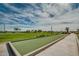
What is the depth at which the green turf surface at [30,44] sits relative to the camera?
1812 mm

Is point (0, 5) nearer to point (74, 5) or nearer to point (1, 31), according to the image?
point (1, 31)

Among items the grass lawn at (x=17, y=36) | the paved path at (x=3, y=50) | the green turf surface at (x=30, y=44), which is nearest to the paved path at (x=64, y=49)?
the green turf surface at (x=30, y=44)

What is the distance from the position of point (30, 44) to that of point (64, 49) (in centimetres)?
38

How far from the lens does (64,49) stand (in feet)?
5.98

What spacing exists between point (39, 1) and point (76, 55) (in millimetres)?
720

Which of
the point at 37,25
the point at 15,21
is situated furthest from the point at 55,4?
the point at 15,21

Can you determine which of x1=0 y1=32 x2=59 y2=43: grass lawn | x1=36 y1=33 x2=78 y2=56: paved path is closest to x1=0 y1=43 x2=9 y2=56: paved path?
x1=0 y1=32 x2=59 y2=43: grass lawn

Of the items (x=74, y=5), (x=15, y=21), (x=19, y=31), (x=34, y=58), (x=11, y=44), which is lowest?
(x=34, y=58)

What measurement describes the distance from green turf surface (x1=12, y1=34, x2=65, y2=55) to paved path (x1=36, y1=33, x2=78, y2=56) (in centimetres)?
10

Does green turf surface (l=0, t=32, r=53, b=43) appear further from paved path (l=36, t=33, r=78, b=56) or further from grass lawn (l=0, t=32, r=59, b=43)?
paved path (l=36, t=33, r=78, b=56)

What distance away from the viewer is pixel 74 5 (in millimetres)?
1869

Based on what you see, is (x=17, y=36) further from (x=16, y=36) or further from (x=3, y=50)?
(x=3, y=50)

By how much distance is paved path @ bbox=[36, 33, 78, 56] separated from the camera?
5.91 feet

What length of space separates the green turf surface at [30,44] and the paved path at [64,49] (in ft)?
0.31
